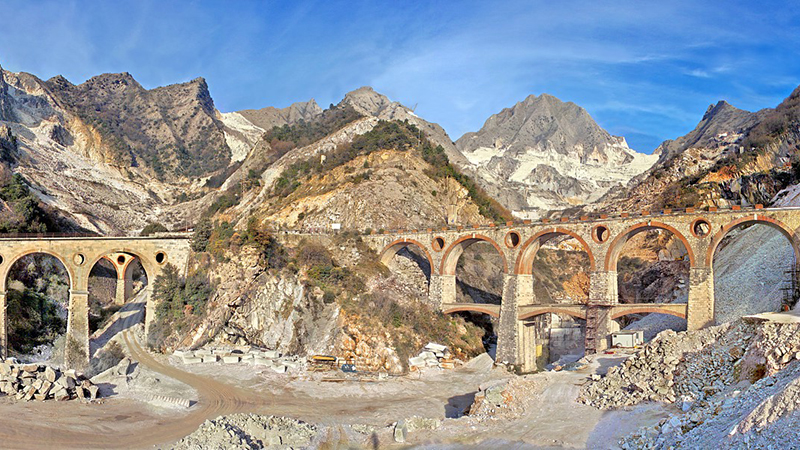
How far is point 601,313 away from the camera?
147ft

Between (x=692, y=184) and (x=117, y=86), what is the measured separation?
166m

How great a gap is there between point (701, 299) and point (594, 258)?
8655 mm

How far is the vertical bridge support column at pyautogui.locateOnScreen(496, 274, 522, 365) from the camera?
4884 centimetres

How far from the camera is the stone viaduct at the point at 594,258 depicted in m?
39.5

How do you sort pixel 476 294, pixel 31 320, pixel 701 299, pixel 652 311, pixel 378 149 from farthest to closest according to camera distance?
pixel 378 149, pixel 476 294, pixel 31 320, pixel 652 311, pixel 701 299

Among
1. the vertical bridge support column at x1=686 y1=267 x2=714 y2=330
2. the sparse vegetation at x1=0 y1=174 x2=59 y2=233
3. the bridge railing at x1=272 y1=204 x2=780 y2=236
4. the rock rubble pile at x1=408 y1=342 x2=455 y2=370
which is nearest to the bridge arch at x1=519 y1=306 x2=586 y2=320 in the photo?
the bridge railing at x1=272 y1=204 x2=780 y2=236

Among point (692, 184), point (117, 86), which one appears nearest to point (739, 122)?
point (692, 184)

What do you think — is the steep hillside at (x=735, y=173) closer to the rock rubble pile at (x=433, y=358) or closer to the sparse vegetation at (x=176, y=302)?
the rock rubble pile at (x=433, y=358)

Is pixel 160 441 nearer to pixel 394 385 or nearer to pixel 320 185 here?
pixel 394 385

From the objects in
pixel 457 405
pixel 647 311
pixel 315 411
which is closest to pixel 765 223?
pixel 647 311

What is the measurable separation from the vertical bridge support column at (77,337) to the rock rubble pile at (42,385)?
12.1m

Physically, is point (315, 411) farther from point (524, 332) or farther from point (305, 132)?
point (305, 132)

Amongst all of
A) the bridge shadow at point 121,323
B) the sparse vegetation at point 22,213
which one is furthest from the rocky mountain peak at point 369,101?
the bridge shadow at point 121,323

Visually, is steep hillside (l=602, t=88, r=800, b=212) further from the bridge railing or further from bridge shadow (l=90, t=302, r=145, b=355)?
bridge shadow (l=90, t=302, r=145, b=355)
